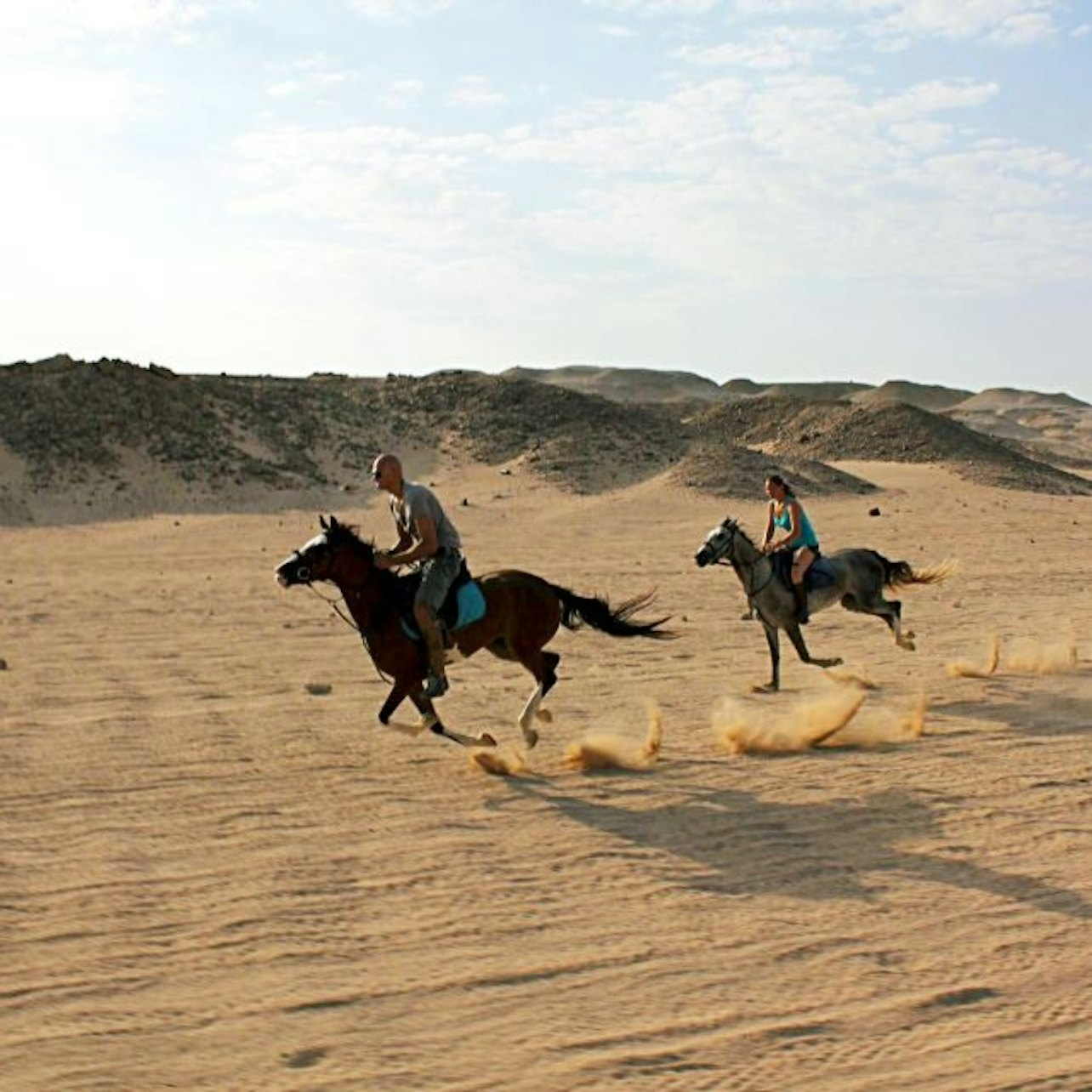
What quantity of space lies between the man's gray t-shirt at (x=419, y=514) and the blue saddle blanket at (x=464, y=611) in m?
0.31

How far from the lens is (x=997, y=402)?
142 meters

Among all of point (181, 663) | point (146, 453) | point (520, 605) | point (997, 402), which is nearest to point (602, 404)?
point (146, 453)

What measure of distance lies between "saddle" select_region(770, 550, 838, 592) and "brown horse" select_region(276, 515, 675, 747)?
10.8ft

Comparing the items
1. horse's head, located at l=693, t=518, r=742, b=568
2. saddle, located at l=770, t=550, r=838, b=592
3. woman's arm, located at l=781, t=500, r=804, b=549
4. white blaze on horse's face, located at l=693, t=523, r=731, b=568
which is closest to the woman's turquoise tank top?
woman's arm, located at l=781, t=500, r=804, b=549

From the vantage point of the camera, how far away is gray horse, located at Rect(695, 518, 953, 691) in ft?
41.4

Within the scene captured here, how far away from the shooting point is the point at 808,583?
13.2 metres

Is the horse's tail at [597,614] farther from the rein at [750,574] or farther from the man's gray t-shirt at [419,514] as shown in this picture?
the rein at [750,574]

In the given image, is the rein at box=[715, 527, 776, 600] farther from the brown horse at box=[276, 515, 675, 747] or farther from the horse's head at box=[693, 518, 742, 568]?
the brown horse at box=[276, 515, 675, 747]

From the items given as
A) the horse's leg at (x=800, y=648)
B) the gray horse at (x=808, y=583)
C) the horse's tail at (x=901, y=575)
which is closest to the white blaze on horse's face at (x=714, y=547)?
the gray horse at (x=808, y=583)

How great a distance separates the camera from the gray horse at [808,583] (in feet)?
41.4

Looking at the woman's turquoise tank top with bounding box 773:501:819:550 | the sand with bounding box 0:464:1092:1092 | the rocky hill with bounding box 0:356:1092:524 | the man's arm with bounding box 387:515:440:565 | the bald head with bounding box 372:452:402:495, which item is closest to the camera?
the sand with bounding box 0:464:1092:1092

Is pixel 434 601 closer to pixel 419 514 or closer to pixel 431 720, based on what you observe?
pixel 419 514

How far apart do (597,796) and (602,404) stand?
147 ft

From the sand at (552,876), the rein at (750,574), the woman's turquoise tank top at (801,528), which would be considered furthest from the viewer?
the woman's turquoise tank top at (801,528)
